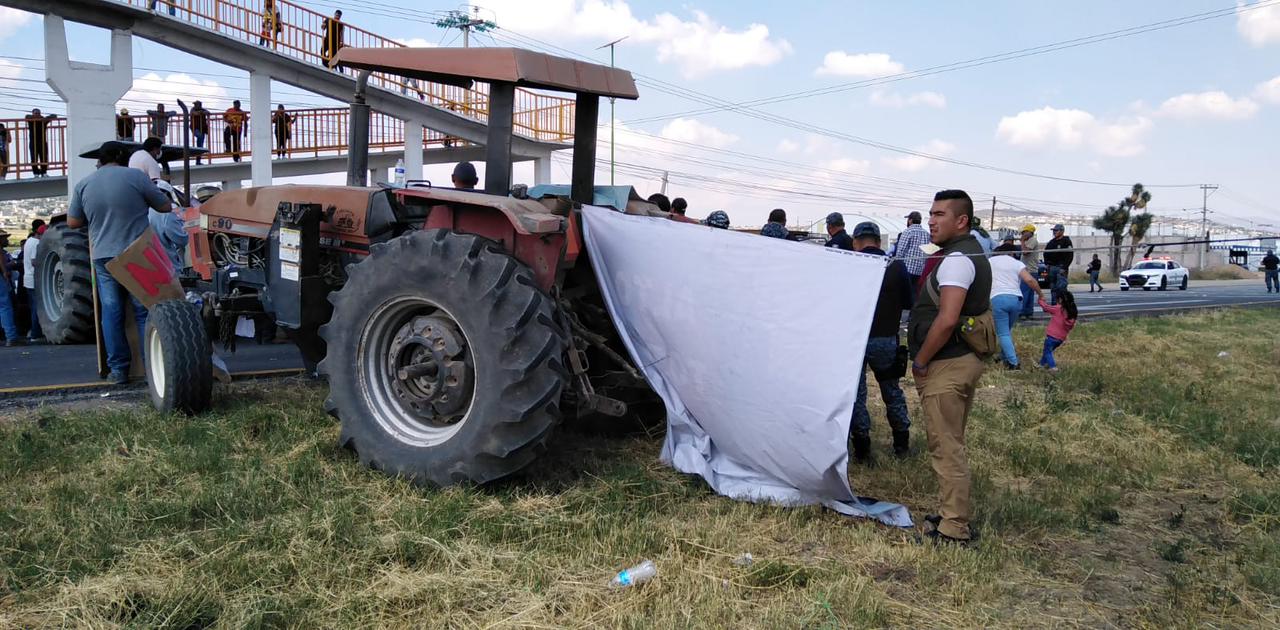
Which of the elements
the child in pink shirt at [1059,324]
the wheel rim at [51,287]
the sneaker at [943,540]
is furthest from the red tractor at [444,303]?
the child in pink shirt at [1059,324]

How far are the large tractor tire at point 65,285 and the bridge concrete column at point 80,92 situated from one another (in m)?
7.07

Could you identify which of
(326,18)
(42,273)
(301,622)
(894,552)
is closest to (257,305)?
(301,622)

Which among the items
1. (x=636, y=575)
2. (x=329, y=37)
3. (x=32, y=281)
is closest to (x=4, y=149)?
(x=329, y=37)

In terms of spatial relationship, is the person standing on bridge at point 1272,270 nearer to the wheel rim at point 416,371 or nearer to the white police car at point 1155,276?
the white police car at point 1155,276

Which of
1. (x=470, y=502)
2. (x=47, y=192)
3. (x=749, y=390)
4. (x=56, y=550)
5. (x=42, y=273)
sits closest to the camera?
(x=56, y=550)

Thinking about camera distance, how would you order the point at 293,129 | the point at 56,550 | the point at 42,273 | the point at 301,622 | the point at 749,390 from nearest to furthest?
1. the point at 301,622
2. the point at 56,550
3. the point at 749,390
4. the point at 42,273
5. the point at 293,129

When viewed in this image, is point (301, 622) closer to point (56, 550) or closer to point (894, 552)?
point (56, 550)

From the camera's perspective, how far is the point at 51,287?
912 cm

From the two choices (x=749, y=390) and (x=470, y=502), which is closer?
(x=470, y=502)

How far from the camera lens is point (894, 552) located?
11.7 feet

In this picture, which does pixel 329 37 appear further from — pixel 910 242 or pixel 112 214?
pixel 910 242

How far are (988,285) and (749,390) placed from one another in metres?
1.14

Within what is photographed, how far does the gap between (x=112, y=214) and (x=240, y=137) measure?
15.3 metres

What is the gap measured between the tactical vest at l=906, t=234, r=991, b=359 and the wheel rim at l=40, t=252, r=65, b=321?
28.4ft
